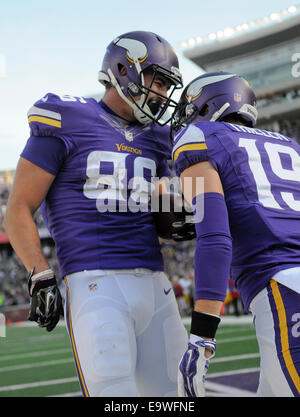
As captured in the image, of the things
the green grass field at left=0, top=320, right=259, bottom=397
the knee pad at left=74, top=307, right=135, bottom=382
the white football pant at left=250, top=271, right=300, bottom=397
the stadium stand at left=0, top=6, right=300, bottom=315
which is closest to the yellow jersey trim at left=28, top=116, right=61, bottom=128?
the knee pad at left=74, top=307, right=135, bottom=382

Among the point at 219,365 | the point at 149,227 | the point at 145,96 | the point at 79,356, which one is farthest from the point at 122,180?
the point at 219,365

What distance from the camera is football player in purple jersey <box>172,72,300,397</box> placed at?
1.53 metres

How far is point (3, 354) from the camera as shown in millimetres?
8734

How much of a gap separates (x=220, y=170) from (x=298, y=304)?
1.62 ft

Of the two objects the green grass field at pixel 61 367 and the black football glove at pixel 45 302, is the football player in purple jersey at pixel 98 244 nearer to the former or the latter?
the black football glove at pixel 45 302

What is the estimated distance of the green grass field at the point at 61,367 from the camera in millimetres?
4840

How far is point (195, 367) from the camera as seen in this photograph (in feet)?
4.99

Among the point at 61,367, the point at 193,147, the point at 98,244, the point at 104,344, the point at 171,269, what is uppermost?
the point at 193,147

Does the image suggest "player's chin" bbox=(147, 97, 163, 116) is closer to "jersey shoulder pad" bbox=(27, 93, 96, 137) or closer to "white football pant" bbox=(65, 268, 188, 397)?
"jersey shoulder pad" bbox=(27, 93, 96, 137)

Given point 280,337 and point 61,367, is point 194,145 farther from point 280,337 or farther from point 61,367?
point 61,367

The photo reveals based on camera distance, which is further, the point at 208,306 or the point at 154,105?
the point at 154,105

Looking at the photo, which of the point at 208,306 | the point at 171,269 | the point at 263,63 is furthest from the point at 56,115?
the point at 263,63

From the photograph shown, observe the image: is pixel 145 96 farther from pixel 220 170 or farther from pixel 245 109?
pixel 220 170

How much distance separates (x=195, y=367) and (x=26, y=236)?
2.53ft
